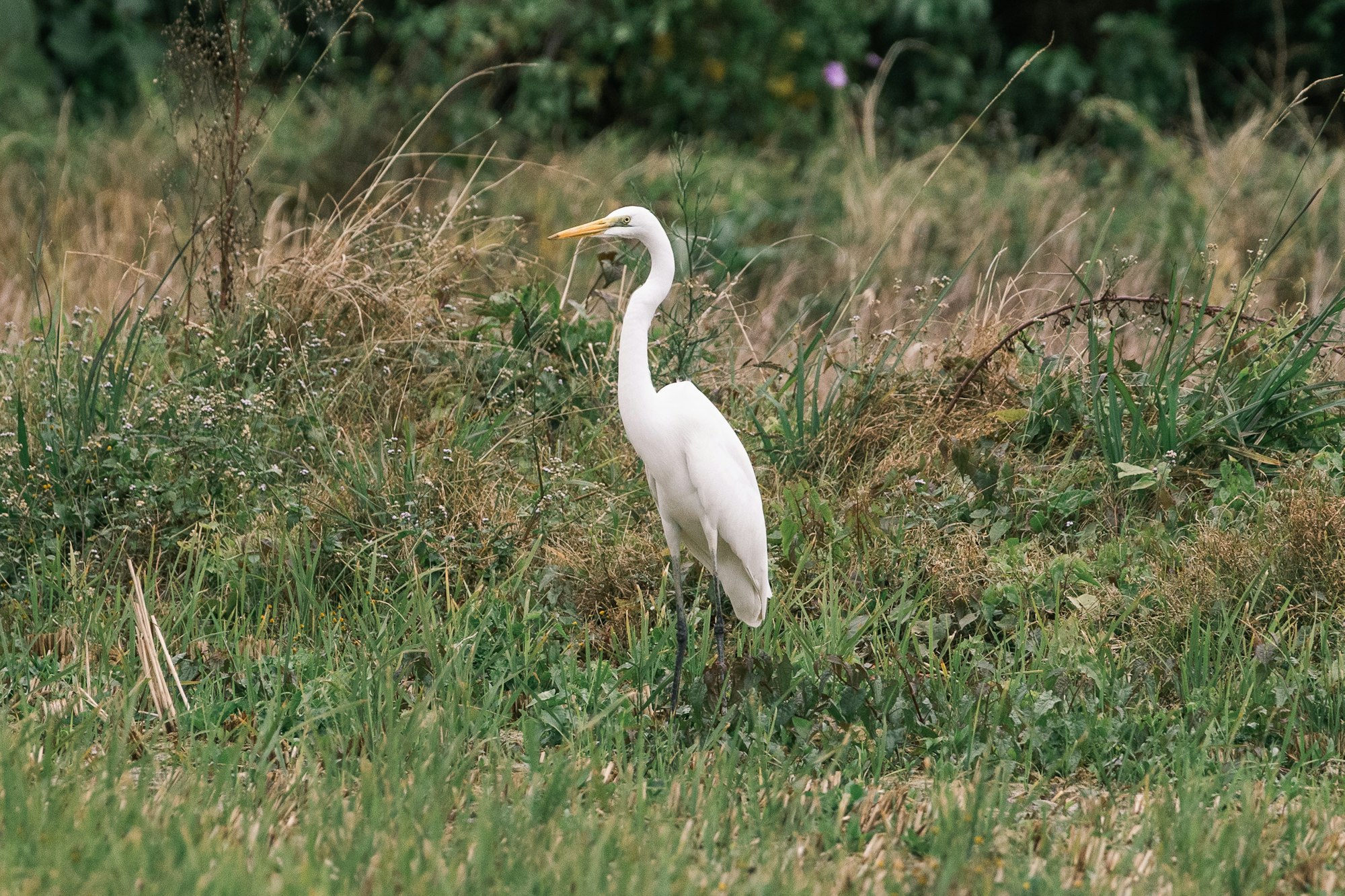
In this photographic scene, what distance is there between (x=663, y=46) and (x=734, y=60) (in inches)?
20.0

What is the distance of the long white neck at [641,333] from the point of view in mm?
3168

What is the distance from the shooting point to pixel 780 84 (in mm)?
9977

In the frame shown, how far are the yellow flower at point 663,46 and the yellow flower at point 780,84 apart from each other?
0.79 m

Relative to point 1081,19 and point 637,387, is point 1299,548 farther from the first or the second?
point 1081,19

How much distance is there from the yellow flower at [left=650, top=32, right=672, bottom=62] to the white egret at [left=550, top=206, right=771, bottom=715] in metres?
6.60

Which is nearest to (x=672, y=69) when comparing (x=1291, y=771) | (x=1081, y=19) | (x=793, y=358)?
(x=1081, y=19)

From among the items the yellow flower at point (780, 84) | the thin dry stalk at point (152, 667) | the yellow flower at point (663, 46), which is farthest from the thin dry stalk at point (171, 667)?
the yellow flower at point (780, 84)

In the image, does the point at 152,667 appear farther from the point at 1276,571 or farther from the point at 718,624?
the point at 1276,571

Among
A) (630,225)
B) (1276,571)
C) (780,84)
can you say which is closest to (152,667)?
(630,225)

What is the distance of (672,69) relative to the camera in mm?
9789

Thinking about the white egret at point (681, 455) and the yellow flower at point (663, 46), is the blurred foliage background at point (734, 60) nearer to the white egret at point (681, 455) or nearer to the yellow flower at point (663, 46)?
the yellow flower at point (663, 46)

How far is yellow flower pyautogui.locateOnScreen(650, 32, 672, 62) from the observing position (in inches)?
376

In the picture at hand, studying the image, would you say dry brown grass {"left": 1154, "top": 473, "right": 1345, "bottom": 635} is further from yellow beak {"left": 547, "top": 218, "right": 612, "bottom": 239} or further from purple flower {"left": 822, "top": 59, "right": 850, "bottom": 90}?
purple flower {"left": 822, "top": 59, "right": 850, "bottom": 90}

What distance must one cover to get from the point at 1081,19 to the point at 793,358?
778 cm
